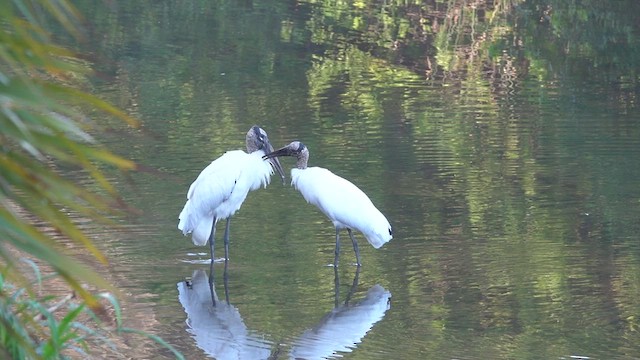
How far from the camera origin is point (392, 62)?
16703 millimetres

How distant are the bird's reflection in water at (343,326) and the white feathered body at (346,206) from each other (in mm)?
344

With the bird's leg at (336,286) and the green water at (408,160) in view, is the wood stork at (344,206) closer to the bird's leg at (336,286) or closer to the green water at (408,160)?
the bird's leg at (336,286)

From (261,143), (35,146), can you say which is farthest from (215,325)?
(35,146)

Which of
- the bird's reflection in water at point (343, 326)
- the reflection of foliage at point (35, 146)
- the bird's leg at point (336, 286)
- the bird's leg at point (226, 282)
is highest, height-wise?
the reflection of foliage at point (35, 146)

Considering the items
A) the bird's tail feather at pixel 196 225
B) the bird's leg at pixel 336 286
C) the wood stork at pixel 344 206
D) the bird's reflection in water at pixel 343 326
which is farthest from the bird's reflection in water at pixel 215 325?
the wood stork at pixel 344 206

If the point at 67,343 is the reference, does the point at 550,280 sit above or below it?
below

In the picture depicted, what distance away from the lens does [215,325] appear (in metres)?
6.26

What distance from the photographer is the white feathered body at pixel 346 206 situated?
7.18 m

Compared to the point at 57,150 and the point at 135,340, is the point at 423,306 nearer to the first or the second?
the point at 135,340

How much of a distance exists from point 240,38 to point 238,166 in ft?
36.0

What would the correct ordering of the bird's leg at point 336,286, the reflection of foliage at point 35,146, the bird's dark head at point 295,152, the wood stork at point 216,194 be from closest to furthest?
the reflection of foliage at point 35,146 → the bird's leg at point 336,286 → the wood stork at point 216,194 → the bird's dark head at point 295,152

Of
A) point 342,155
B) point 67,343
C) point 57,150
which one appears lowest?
point 342,155

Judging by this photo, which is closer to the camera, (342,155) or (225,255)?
(225,255)

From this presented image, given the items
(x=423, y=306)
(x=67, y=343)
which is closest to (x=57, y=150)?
(x=67, y=343)
